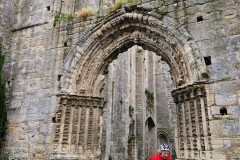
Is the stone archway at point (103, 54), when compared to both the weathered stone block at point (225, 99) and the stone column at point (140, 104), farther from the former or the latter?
the stone column at point (140, 104)

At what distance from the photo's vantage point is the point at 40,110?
236 inches

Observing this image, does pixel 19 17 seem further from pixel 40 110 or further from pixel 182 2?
pixel 182 2

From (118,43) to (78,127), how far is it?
2.09 m

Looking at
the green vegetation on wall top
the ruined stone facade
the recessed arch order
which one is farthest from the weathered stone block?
the green vegetation on wall top

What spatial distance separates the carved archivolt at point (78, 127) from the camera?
549cm

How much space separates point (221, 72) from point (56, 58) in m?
3.78

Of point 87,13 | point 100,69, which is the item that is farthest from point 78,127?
point 87,13

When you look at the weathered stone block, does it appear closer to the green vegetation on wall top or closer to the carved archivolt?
the carved archivolt

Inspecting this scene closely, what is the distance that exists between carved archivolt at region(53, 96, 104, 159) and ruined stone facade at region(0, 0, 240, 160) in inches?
0.8

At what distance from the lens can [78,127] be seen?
5.59 meters

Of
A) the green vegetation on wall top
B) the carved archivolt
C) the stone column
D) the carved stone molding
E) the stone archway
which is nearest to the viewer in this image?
the carved stone molding

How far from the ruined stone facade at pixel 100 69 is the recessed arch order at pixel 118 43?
0.07 ft

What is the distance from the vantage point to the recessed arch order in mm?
5164

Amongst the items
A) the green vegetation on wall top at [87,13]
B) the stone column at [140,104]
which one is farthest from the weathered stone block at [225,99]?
the stone column at [140,104]
